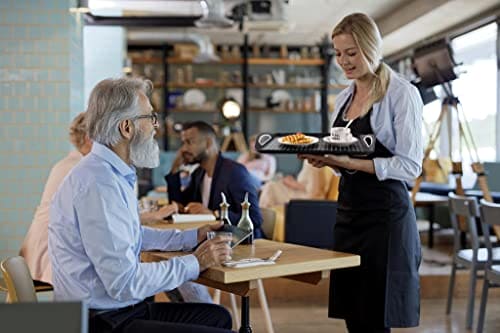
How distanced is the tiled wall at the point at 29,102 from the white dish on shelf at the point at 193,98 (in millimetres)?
7898

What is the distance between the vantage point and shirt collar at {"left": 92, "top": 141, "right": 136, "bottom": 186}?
2.17 metres

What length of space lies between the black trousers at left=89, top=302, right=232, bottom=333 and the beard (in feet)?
1.51

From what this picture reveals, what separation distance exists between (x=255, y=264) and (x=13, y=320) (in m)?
1.13

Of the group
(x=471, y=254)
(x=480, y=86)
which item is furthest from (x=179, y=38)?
(x=471, y=254)

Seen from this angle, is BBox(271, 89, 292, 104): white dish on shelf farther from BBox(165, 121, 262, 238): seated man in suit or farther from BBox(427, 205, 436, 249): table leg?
BBox(165, 121, 262, 238): seated man in suit

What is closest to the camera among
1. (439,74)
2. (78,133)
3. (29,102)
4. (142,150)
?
(142,150)

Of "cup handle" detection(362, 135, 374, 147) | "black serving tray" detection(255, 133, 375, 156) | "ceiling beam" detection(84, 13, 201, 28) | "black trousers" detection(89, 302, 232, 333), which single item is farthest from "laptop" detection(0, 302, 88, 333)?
"ceiling beam" detection(84, 13, 201, 28)

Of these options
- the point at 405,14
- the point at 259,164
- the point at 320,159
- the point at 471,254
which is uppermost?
the point at 405,14

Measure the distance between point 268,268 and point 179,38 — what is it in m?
10.3

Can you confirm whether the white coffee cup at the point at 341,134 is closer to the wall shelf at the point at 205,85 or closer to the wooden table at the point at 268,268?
the wooden table at the point at 268,268

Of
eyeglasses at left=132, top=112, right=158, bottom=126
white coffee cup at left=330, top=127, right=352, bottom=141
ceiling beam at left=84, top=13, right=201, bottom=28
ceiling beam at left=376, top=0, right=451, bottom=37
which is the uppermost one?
ceiling beam at left=376, top=0, right=451, bottom=37

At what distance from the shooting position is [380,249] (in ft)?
8.33

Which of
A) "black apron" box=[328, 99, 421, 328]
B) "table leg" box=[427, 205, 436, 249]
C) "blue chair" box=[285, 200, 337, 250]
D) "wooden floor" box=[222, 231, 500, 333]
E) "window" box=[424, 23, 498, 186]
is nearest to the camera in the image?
"black apron" box=[328, 99, 421, 328]

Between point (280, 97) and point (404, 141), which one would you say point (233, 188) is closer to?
point (404, 141)
